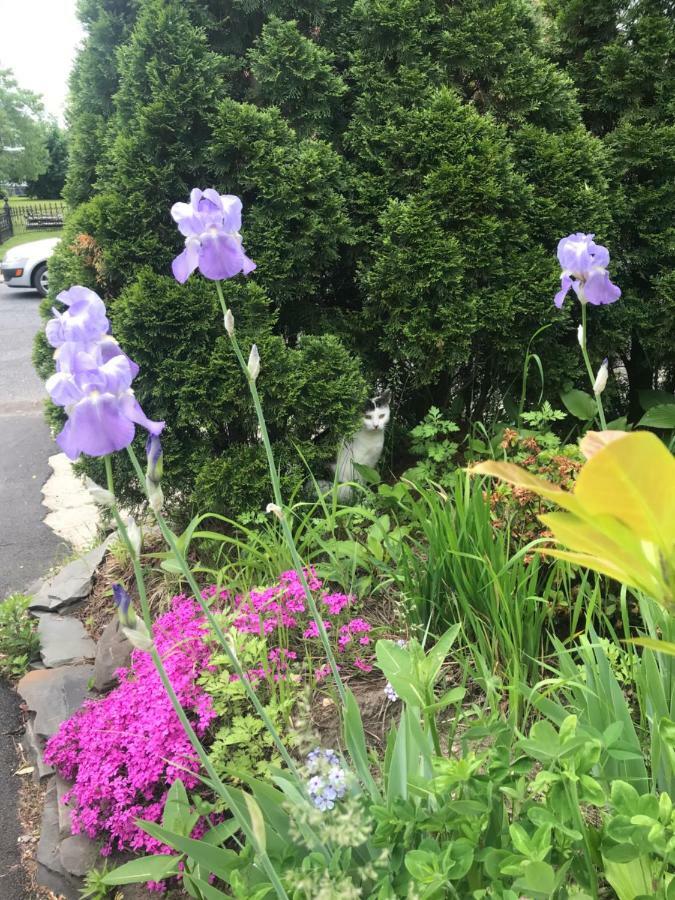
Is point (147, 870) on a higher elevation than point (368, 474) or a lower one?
lower

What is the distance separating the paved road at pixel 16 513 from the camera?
237cm

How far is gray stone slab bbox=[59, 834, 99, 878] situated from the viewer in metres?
2.04

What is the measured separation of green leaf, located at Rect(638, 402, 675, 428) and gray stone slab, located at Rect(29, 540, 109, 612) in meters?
2.83

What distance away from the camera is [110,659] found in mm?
2730

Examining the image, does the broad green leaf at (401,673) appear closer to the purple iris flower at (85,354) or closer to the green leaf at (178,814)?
the green leaf at (178,814)

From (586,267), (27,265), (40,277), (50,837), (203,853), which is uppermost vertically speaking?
(27,265)

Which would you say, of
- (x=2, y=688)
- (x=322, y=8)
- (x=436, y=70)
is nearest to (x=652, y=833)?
(x=2, y=688)

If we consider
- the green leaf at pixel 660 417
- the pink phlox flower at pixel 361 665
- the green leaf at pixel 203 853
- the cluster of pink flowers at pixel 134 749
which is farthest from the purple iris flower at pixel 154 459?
the green leaf at pixel 660 417

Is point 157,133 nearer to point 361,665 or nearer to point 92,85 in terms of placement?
point 92,85

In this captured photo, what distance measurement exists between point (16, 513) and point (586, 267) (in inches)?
158

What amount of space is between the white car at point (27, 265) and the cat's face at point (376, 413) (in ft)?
35.1

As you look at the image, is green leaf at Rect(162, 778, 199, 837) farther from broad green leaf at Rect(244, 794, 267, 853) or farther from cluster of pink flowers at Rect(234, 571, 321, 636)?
broad green leaf at Rect(244, 794, 267, 853)

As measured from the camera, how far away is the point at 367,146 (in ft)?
10.3

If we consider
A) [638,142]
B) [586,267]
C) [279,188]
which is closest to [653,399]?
[638,142]
